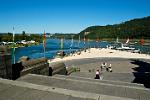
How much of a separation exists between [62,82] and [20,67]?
109 inches

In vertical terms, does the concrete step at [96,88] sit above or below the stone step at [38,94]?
below

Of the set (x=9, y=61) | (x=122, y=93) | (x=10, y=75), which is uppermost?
(x=9, y=61)

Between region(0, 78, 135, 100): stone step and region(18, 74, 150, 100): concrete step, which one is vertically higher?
region(0, 78, 135, 100): stone step

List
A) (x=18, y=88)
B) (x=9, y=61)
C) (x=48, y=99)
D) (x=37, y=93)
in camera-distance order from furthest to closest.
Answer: (x=9, y=61), (x=18, y=88), (x=37, y=93), (x=48, y=99)

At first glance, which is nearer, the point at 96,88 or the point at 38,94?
the point at 38,94

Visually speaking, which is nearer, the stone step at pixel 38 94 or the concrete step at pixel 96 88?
the stone step at pixel 38 94

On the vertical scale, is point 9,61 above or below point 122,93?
above

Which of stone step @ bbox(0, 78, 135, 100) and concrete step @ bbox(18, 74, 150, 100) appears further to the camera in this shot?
concrete step @ bbox(18, 74, 150, 100)

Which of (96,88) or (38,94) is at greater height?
(38,94)

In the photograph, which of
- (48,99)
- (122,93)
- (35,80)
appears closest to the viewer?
(48,99)

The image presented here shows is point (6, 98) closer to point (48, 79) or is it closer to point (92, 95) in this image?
point (92, 95)

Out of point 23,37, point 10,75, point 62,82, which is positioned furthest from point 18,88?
point 23,37

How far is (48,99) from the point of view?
22.5 ft

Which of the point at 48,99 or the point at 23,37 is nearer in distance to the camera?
the point at 48,99
